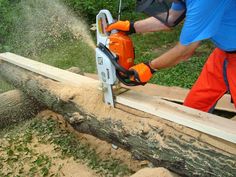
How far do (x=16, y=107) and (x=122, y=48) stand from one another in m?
1.88

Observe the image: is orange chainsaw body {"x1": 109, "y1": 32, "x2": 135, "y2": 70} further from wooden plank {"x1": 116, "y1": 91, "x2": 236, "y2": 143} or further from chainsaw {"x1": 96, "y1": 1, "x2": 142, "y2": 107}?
wooden plank {"x1": 116, "y1": 91, "x2": 236, "y2": 143}

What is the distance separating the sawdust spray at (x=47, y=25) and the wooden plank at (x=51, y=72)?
2.81m

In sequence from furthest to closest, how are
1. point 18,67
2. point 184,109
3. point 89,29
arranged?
1. point 89,29
2. point 18,67
3. point 184,109

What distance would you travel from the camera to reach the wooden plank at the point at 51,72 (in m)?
4.26

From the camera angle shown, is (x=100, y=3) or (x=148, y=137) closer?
(x=148, y=137)

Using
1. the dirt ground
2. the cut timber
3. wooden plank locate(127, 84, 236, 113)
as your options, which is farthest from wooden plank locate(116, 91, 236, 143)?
wooden plank locate(127, 84, 236, 113)

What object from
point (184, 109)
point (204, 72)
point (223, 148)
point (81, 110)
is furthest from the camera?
point (81, 110)

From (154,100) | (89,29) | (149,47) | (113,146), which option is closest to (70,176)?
(113,146)

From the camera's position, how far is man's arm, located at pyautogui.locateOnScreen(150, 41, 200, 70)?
3094mm

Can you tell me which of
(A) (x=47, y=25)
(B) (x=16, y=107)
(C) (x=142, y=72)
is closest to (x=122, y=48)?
(C) (x=142, y=72)

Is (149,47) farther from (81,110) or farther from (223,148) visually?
(223,148)

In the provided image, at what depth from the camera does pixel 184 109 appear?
3377mm

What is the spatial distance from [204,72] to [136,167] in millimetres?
1106

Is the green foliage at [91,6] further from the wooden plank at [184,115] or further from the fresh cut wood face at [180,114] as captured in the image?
the wooden plank at [184,115]
